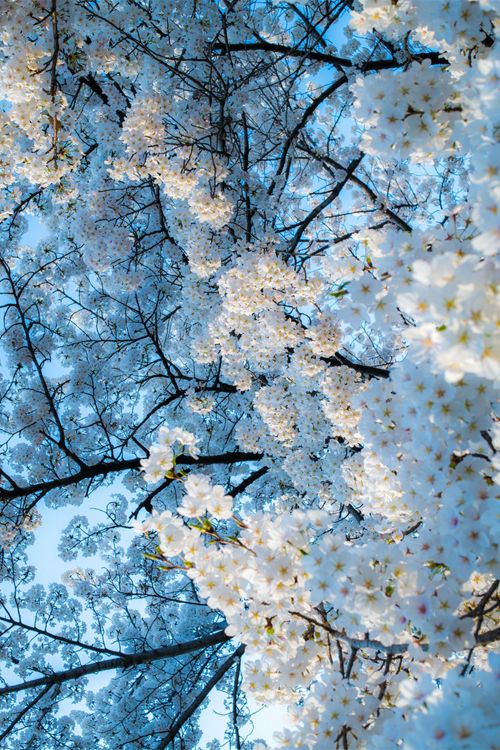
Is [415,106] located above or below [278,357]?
below

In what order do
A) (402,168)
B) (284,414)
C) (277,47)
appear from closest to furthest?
(277,47) < (284,414) < (402,168)

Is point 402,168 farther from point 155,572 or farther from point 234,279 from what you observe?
point 155,572

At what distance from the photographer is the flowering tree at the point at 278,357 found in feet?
5.97

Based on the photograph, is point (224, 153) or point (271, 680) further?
point (224, 153)

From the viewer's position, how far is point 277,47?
16.7 ft

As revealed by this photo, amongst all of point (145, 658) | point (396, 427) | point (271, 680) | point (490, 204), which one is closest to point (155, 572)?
point (145, 658)

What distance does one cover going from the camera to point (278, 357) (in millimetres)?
5781

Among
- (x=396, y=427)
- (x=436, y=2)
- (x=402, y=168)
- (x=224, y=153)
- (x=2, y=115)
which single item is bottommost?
(x=396, y=427)

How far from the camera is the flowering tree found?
182 centimetres

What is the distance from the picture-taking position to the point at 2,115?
4789 mm

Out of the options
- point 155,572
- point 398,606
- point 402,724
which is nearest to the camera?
point 402,724

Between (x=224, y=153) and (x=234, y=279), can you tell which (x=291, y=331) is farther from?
(x=224, y=153)

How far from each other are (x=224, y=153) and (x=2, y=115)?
221 centimetres

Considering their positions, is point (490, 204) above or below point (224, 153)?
below
